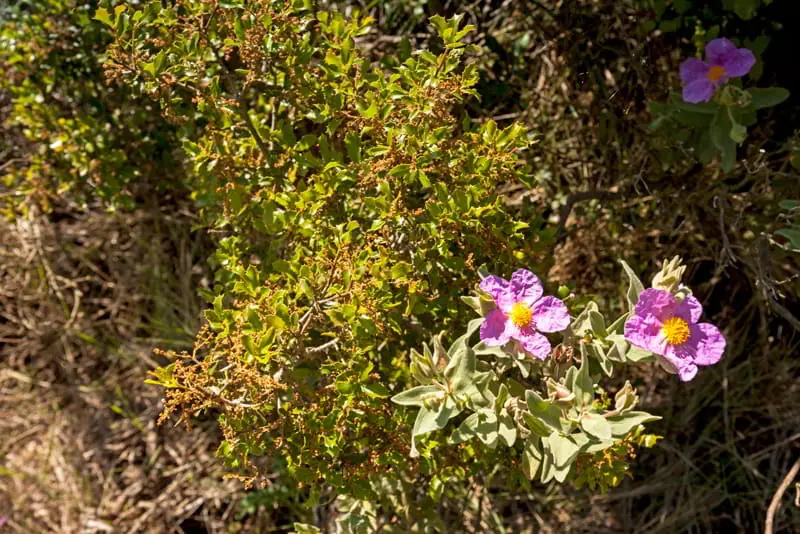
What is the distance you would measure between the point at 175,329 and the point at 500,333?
1504 mm

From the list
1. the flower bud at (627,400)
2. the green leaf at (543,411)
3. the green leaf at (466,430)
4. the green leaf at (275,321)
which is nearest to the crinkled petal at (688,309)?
the flower bud at (627,400)

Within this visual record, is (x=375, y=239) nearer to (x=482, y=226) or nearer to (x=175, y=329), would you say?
(x=482, y=226)

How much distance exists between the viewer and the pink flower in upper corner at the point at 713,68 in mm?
1478

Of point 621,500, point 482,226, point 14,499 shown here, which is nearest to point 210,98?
point 482,226

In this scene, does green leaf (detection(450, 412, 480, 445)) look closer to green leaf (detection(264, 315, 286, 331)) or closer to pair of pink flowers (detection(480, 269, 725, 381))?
pair of pink flowers (detection(480, 269, 725, 381))

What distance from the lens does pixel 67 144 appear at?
2.04 m

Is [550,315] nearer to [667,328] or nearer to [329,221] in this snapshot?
[667,328]

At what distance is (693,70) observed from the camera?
152 cm

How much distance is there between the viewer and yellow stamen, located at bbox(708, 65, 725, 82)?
4.92 feet

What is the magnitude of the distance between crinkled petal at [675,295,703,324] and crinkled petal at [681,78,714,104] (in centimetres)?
46

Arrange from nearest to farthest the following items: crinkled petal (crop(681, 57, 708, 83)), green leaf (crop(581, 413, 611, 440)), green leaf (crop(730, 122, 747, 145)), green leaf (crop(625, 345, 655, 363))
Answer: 1. green leaf (crop(581, 413, 611, 440))
2. green leaf (crop(625, 345, 655, 363))
3. green leaf (crop(730, 122, 747, 145))
4. crinkled petal (crop(681, 57, 708, 83))

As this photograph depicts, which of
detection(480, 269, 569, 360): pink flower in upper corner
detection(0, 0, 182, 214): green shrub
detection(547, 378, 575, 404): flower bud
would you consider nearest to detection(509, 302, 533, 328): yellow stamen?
detection(480, 269, 569, 360): pink flower in upper corner

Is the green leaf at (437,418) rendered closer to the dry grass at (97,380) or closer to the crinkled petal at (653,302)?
the crinkled petal at (653,302)

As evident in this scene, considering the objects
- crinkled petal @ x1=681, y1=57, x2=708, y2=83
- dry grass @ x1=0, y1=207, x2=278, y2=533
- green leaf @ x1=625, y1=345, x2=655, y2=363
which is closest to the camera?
green leaf @ x1=625, y1=345, x2=655, y2=363
